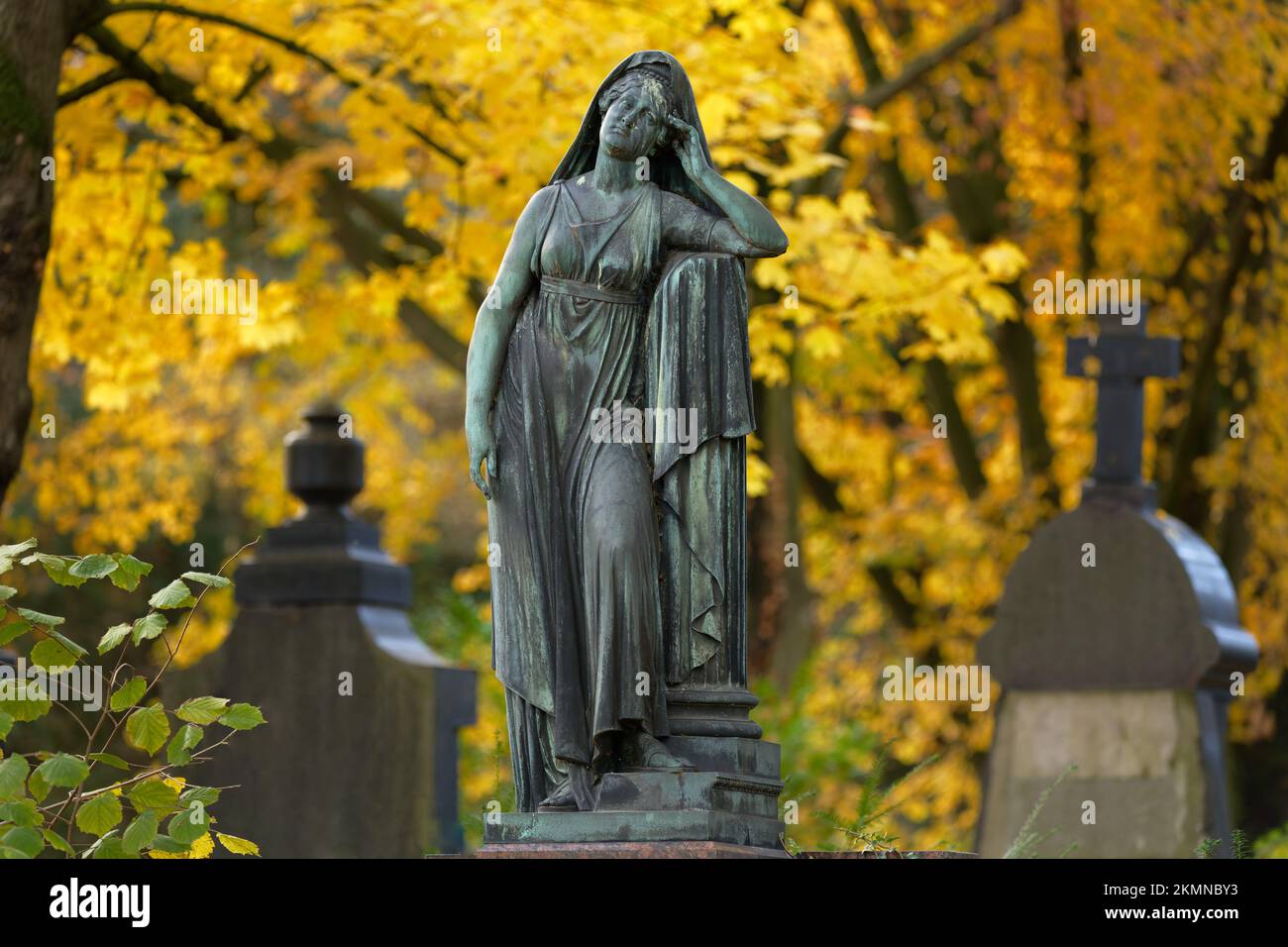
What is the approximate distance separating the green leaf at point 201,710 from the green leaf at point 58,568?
528mm

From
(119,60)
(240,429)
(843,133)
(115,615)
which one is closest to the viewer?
(119,60)

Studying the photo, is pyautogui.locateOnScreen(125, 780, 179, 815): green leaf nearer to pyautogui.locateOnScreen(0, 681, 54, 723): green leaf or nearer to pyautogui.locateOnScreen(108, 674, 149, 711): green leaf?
pyautogui.locateOnScreen(108, 674, 149, 711): green leaf

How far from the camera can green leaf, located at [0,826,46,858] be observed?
23.8ft

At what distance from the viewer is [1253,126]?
17.8m

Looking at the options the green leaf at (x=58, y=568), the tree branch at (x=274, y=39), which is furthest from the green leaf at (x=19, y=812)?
the tree branch at (x=274, y=39)

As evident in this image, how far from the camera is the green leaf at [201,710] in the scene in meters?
7.78

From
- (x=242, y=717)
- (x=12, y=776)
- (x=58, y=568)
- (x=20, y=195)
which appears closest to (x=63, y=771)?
(x=12, y=776)

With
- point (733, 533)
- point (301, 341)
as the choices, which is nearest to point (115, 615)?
point (301, 341)

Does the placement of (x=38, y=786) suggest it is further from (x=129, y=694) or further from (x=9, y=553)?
(x=9, y=553)

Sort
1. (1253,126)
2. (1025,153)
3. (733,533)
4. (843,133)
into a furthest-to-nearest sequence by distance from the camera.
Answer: (1025,153)
(1253,126)
(843,133)
(733,533)

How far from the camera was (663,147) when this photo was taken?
8.50 meters

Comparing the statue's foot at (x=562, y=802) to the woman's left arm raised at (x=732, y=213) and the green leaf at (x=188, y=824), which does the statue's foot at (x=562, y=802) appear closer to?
the green leaf at (x=188, y=824)
